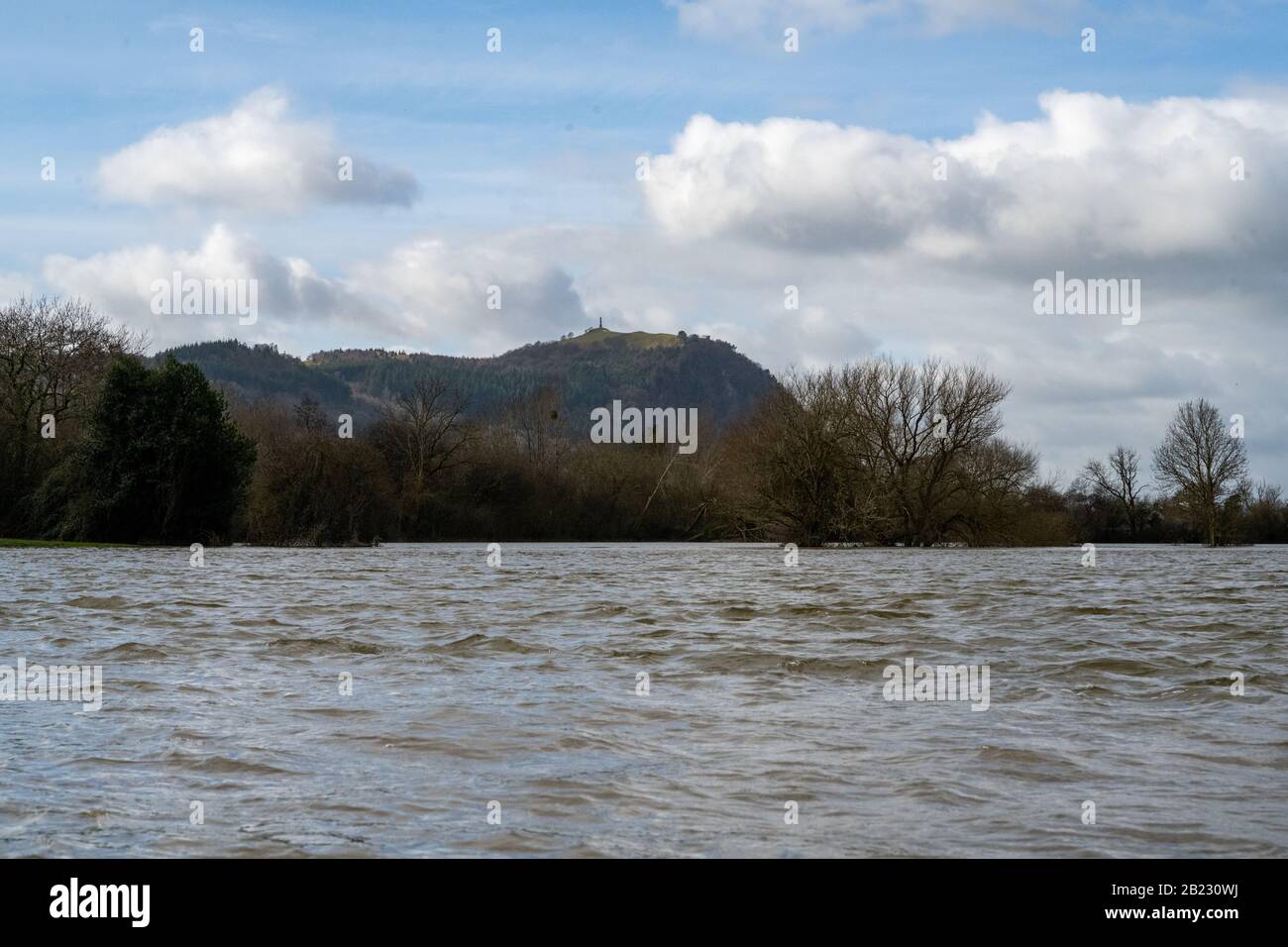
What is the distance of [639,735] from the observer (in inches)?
369

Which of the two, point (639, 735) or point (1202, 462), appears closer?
point (639, 735)

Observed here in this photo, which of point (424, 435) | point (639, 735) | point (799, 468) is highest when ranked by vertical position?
point (424, 435)

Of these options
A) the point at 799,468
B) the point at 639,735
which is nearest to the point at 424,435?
the point at 799,468

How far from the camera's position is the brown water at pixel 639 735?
6516 mm

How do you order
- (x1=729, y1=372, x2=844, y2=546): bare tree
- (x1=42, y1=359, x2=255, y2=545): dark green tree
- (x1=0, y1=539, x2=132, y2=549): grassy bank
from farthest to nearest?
(x1=729, y1=372, x2=844, y2=546): bare tree
(x1=42, y1=359, x2=255, y2=545): dark green tree
(x1=0, y1=539, x2=132, y2=549): grassy bank

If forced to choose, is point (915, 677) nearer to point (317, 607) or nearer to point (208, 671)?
point (208, 671)

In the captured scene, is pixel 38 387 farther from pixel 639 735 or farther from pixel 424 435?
pixel 639 735

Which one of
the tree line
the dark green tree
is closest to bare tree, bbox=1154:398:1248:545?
the tree line

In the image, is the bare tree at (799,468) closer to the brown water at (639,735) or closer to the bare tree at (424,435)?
the bare tree at (424,435)

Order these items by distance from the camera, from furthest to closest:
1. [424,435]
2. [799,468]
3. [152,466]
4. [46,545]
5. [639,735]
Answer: [424,435], [799,468], [152,466], [46,545], [639,735]

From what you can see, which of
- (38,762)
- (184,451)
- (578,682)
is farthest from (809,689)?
(184,451)

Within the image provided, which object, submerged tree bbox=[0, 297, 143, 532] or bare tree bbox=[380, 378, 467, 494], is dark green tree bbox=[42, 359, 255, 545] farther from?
bare tree bbox=[380, 378, 467, 494]

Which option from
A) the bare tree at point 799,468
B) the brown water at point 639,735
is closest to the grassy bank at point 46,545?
the bare tree at point 799,468

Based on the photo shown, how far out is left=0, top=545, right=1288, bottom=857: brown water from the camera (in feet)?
21.4
